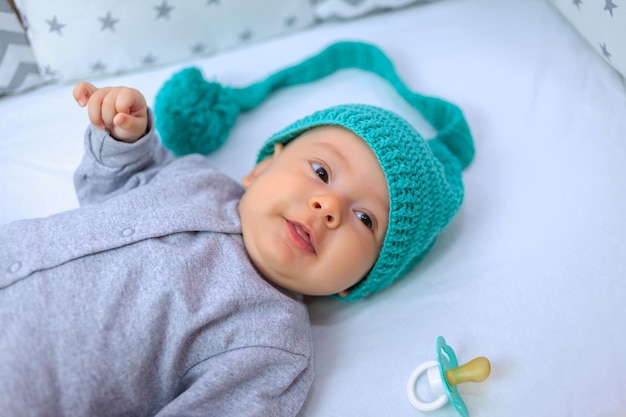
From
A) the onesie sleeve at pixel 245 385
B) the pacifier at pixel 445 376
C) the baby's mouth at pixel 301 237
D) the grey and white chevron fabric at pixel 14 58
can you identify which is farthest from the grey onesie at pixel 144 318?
the grey and white chevron fabric at pixel 14 58

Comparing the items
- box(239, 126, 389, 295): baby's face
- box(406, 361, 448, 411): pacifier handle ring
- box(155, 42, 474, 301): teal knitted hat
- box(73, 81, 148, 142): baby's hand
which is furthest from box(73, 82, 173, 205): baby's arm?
box(406, 361, 448, 411): pacifier handle ring

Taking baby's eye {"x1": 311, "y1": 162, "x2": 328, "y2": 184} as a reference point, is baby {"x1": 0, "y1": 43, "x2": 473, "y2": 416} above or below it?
below

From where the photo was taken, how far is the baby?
0.99 meters

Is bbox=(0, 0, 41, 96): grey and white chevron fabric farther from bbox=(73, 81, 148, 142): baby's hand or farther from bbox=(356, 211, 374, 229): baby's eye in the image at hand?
bbox=(356, 211, 374, 229): baby's eye

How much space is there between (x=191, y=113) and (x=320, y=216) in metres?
0.50

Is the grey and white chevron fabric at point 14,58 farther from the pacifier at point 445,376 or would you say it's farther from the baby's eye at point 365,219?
the pacifier at point 445,376

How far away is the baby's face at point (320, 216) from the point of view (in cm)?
110

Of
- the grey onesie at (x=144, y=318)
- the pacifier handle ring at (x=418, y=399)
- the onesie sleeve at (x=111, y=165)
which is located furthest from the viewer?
the onesie sleeve at (x=111, y=165)

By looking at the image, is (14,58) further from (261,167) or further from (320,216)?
(320,216)

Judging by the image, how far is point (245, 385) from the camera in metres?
1.07

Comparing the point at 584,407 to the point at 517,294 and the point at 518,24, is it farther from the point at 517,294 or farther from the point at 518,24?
the point at 518,24

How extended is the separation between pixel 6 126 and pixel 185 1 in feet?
1.81

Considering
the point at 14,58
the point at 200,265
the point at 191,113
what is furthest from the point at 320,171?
the point at 14,58

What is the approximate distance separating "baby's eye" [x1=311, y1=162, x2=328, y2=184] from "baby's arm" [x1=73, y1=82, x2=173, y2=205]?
37cm
